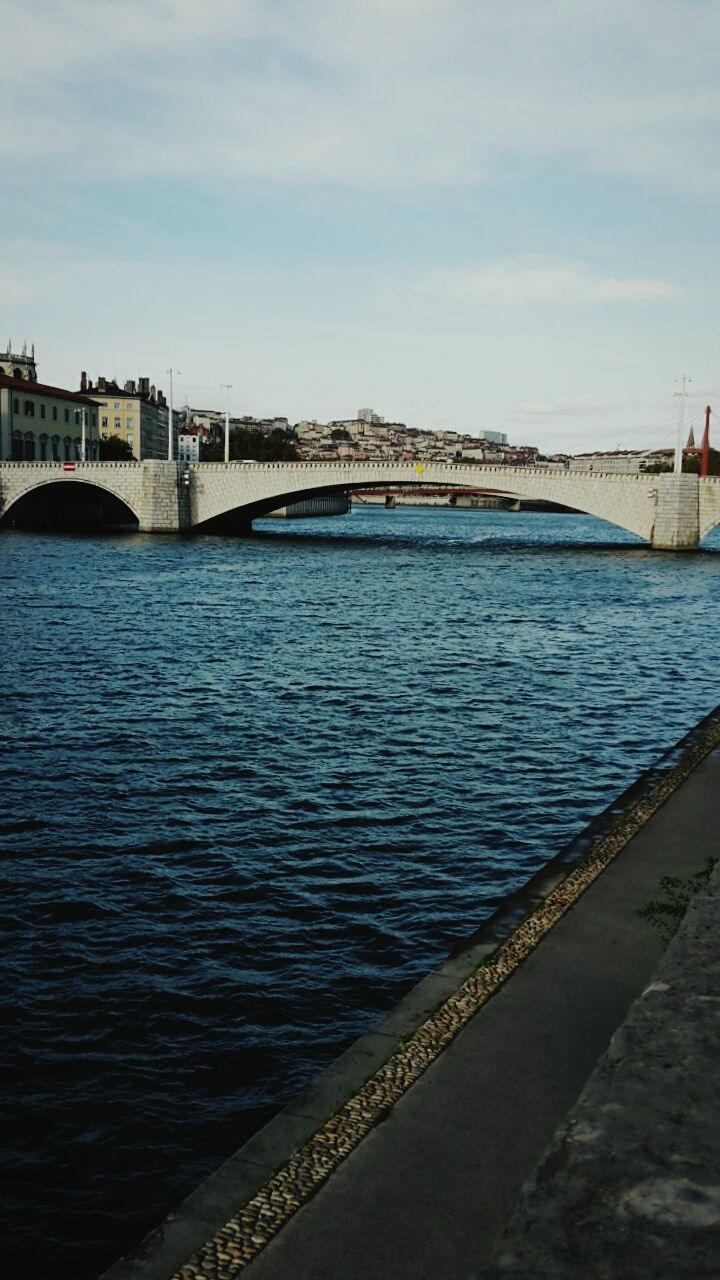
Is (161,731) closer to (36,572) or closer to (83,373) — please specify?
(36,572)

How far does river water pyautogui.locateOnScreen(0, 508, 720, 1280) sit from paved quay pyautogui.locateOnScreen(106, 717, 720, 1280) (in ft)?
3.46

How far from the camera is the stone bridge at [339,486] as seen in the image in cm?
6581

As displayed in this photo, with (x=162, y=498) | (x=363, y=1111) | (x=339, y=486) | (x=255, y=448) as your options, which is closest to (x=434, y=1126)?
(x=363, y=1111)

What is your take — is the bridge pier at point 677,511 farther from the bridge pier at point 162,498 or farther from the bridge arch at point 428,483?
the bridge pier at point 162,498

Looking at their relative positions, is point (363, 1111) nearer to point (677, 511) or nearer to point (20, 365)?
point (677, 511)

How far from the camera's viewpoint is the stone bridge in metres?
65.8

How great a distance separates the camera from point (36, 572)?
4512 centimetres

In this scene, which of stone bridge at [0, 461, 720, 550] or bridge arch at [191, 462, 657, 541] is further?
bridge arch at [191, 462, 657, 541]

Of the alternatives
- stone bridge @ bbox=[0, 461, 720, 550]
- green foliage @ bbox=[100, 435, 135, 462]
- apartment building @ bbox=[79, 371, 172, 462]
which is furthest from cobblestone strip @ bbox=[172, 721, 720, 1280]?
apartment building @ bbox=[79, 371, 172, 462]

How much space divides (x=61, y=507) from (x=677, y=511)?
4498cm

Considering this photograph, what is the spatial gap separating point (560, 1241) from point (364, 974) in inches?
222

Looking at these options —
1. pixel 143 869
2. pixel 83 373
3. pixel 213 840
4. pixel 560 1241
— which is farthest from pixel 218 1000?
pixel 83 373

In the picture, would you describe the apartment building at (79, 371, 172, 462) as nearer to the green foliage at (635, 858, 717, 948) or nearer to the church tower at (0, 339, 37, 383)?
the church tower at (0, 339, 37, 383)

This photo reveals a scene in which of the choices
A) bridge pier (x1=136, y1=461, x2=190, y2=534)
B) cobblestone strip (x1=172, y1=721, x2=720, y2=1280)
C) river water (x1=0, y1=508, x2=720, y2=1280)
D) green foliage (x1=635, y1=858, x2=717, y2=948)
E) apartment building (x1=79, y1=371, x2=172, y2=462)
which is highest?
apartment building (x1=79, y1=371, x2=172, y2=462)
